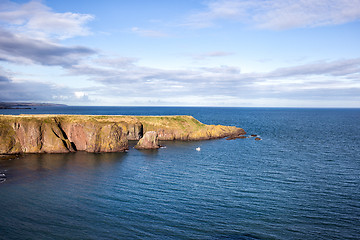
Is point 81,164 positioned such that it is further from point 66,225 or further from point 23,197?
point 66,225

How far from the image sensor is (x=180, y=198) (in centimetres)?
3472

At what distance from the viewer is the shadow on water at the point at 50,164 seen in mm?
45531

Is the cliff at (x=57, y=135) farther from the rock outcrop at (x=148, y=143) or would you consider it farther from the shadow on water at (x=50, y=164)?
the rock outcrop at (x=148, y=143)

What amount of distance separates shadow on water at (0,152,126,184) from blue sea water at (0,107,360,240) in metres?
0.20

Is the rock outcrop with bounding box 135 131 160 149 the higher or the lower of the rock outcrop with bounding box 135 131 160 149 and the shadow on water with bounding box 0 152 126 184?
the higher

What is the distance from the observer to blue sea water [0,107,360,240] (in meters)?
26.3

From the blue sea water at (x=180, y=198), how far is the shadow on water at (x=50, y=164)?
20 centimetres


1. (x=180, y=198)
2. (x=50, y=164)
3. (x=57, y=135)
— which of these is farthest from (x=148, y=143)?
(x=180, y=198)

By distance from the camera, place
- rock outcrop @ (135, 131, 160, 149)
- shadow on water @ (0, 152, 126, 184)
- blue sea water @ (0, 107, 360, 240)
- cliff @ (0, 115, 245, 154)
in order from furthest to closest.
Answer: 1. rock outcrop @ (135, 131, 160, 149)
2. cliff @ (0, 115, 245, 154)
3. shadow on water @ (0, 152, 126, 184)
4. blue sea water @ (0, 107, 360, 240)

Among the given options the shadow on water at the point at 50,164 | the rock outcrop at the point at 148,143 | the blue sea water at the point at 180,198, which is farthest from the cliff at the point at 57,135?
the blue sea water at the point at 180,198

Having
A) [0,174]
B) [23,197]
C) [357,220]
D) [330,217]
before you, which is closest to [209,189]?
[330,217]

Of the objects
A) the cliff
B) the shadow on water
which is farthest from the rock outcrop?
the shadow on water

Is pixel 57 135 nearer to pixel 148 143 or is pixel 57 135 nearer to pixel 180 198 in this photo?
pixel 148 143

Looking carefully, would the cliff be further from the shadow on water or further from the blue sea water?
the blue sea water
